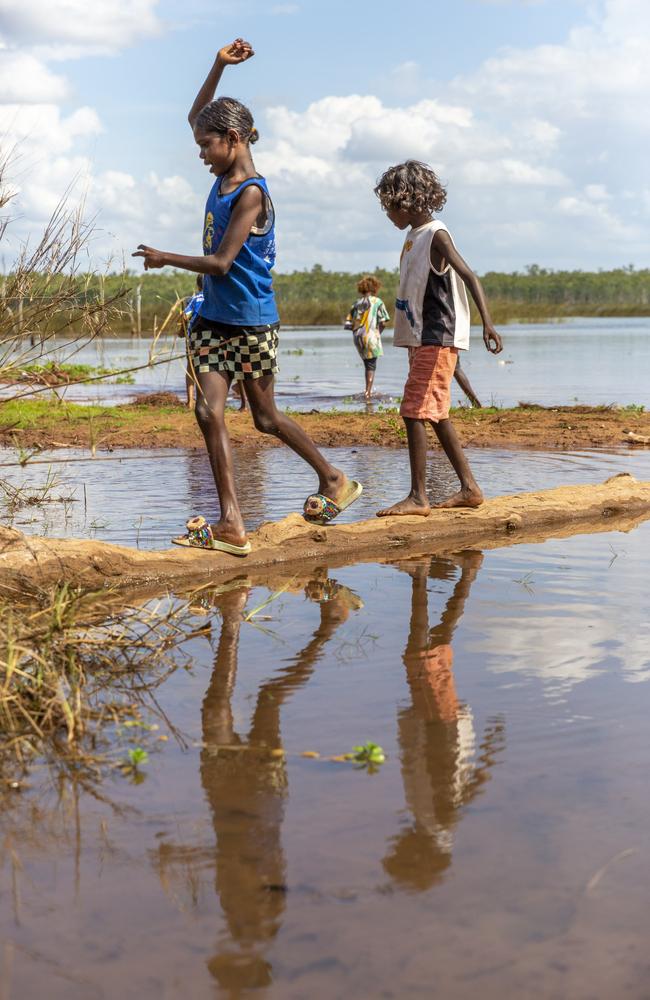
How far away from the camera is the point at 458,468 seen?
6.25 m

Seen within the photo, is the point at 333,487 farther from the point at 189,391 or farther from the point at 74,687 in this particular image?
the point at 189,391

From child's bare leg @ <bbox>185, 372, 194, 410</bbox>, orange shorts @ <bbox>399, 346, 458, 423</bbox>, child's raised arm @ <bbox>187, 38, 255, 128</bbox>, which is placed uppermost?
child's raised arm @ <bbox>187, 38, 255, 128</bbox>

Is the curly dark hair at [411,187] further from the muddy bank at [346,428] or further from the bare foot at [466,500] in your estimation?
the muddy bank at [346,428]

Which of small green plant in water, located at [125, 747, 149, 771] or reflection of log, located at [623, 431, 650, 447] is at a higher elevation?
reflection of log, located at [623, 431, 650, 447]

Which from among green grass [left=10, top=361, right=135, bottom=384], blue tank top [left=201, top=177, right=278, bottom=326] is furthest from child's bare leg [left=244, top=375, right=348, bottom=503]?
green grass [left=10, top=361, right=135, bottom=384]

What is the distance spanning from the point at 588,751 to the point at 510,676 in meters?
0.68

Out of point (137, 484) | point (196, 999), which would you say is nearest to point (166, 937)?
point (196, 999)

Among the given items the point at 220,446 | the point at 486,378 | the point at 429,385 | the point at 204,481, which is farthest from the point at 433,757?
the point at 486,378

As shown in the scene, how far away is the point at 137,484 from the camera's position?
8.14 m

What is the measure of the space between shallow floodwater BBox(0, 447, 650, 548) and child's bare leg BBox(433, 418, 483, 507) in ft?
2.44

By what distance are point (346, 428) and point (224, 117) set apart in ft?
21.6

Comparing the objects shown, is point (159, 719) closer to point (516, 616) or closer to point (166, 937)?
point (166, 937)

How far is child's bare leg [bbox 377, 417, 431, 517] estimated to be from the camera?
19.9ft

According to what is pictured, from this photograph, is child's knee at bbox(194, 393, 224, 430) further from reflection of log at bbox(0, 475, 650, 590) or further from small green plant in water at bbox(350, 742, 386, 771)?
small green plant in water at bbox(350, 742, 386, 771)
